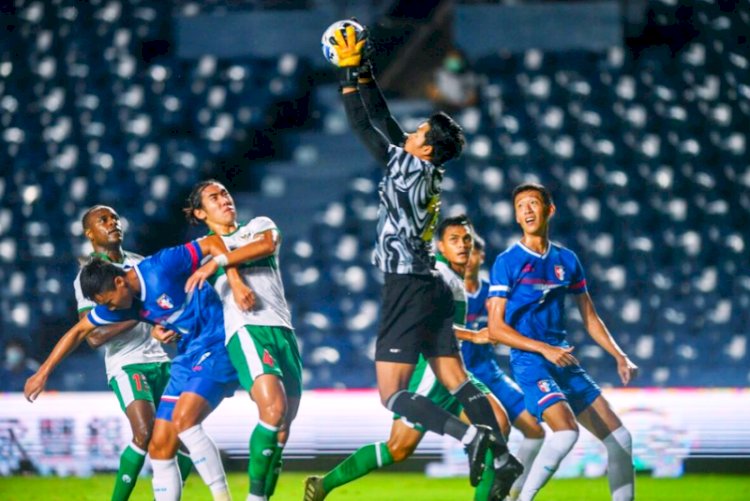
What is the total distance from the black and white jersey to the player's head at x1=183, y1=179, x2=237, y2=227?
2.69ft

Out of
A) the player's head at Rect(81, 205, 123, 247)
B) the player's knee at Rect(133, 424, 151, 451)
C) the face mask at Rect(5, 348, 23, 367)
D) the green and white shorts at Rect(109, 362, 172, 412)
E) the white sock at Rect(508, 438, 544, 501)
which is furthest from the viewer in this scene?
the face mask at Rect(5, 348, 23, 367)

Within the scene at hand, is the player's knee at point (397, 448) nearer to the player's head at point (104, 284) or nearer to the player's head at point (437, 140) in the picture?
the player's head at point (437, 140)

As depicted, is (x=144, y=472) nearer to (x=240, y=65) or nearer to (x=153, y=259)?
(x=153, y=259)

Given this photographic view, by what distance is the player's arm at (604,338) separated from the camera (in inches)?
211

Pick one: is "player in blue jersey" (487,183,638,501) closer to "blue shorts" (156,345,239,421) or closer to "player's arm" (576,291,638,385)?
"player's arm" (576,291,638,385)

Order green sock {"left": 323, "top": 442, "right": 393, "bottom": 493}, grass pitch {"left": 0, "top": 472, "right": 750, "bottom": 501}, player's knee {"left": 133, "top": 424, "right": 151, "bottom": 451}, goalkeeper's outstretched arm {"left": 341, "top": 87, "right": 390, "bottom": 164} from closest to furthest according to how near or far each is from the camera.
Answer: goalkeeper's outstretched arm {"left": 341, "top": 87, "right": 390, "bottom": 164} → green sock {"left": 323, "top": 442, "right": 393, "bottom": 493} → player's knee {"left": 133, "top": 424, "right": 151, "bottom": 451} → grass pitch {"left": 0, "top": 472, "right": 750, "bottom": 501}

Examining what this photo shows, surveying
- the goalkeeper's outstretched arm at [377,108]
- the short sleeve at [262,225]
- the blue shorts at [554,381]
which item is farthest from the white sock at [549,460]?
the short sleeve at [262,225]

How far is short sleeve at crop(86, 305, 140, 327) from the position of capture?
5.32m

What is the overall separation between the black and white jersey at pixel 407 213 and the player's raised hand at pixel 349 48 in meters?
0.40

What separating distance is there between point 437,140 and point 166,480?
190 cm

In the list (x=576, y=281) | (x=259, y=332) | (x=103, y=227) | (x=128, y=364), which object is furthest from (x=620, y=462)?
(x=103, y=227)

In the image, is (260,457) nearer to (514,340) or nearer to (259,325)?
(259,325)

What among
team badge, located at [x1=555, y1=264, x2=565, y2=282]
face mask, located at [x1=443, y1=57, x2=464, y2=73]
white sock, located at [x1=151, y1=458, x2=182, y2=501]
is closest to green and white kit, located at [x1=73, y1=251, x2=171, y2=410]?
white sock, located at [x1=151, y1=458, x2=182, y2=501]

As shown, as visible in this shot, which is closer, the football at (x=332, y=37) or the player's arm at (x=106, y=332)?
the football at (x=332, y=37)
